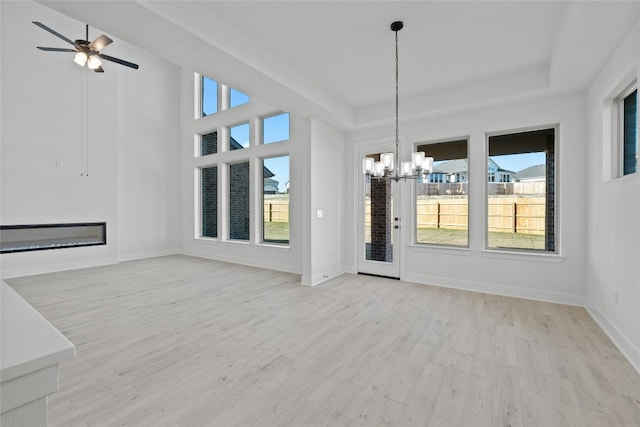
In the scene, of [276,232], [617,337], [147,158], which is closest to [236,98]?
[147,158]

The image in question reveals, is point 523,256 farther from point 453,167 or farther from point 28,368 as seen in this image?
point 28,368

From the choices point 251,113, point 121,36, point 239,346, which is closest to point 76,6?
point 121,36

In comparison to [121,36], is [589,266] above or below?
below

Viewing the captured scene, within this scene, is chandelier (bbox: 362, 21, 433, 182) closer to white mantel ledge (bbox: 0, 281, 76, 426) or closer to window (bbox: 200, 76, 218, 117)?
white mantel ledge (bbox: 0, 281, 76, 426)

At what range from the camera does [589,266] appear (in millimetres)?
3611

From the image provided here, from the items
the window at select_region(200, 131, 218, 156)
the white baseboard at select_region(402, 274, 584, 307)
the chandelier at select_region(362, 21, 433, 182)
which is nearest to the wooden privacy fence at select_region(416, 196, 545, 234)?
the white baseboard at select_region(402, 274, 584, 307)

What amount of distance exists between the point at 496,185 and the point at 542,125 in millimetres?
971

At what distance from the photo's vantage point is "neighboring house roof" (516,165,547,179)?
415cm

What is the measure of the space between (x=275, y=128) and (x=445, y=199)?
3576 millimetres

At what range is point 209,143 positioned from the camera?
296 inches

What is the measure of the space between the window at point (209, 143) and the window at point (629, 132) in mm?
7160

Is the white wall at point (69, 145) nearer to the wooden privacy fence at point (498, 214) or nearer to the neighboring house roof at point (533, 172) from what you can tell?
the wooden privacy fence at point (498, 214)

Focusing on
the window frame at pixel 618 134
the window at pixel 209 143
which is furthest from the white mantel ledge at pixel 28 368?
the window at pixel 209 143

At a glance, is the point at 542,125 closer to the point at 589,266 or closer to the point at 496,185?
the point at 496,185
